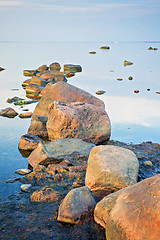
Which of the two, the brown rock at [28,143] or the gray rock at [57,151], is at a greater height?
the gray rock at [57,151]

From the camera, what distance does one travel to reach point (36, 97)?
17.8 m

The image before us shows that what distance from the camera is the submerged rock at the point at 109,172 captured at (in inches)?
236

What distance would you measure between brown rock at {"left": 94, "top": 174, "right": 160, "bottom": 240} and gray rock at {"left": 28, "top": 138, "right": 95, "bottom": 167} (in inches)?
133

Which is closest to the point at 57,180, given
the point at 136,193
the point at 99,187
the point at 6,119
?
the point at 99,187

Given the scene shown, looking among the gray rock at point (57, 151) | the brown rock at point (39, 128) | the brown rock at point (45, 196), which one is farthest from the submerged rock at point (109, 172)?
the brown rock at point (39, 128)

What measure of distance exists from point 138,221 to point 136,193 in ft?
1.68

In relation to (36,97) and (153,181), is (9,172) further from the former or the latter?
(36,97)

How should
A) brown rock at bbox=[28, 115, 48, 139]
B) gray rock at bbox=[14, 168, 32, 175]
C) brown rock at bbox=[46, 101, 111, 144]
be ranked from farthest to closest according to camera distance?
1. brown rock at bbox=[28, 115, 48, 139]
2. brown rock at bbox=[46, 101, 111, 144]
3. gray rock at bbox=[14, 168, 32, 175]

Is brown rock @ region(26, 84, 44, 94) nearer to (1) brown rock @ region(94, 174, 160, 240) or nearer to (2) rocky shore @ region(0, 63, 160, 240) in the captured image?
(2) rocky shore @ region(0, 63, 160, 240)

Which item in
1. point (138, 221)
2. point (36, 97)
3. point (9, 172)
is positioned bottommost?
point (36, 97)

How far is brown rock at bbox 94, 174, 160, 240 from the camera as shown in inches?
154

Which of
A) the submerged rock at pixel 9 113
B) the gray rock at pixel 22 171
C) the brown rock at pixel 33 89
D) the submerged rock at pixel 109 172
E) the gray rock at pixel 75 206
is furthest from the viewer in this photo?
the brown rock at pixel 33 89

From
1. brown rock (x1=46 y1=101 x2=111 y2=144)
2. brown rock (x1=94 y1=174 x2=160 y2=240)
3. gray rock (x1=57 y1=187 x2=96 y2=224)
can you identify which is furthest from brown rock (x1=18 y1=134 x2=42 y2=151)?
brown rock (x1=94 y1=174 x2=160 y2=240)

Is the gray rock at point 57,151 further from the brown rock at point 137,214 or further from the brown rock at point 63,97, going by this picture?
the brown rock at point 137,214
